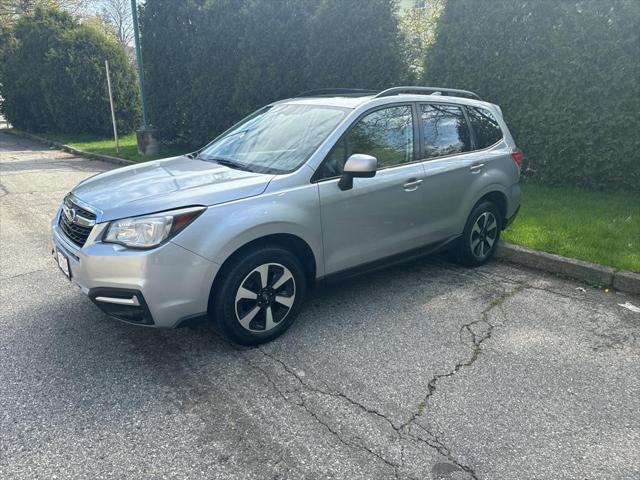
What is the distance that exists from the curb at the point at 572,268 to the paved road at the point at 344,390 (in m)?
0.14

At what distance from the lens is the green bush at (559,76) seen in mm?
7078

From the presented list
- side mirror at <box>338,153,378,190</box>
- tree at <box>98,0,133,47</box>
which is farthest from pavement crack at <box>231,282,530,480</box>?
tree at <box>98,0,133,47</box>

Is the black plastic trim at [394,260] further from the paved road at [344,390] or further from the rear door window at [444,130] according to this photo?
the rear door window at [444,130]

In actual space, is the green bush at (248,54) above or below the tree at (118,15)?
below

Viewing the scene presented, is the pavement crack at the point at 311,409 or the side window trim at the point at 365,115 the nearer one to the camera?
the pavement crack at the point at 311,409

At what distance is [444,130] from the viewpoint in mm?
4648

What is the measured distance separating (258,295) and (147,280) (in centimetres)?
76

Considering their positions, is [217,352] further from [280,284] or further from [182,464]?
[182,464]

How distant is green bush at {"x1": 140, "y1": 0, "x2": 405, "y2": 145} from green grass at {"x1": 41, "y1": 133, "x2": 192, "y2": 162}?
2.04 ft

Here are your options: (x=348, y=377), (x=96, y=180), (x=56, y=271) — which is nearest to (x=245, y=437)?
(x=348, y=377)

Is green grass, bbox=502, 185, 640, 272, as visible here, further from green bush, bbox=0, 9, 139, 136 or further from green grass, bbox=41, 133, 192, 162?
green bush, bbox=0, 9, 139, 136

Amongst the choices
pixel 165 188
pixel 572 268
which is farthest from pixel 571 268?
pixel 165 188

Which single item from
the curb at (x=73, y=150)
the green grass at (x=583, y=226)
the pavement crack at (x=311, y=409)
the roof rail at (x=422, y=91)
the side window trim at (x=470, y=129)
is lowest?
the pavement crack at (x=311, y=409)

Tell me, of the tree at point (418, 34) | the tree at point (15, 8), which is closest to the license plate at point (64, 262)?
the tree at point (418, 34)
